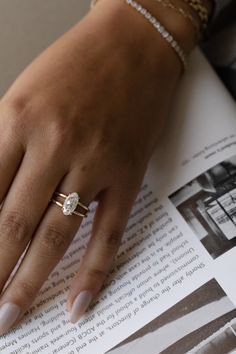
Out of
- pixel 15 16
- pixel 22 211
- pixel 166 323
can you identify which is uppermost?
pixel 15 16

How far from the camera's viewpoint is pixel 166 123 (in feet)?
1.79

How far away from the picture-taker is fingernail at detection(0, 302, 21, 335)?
412 millimetres

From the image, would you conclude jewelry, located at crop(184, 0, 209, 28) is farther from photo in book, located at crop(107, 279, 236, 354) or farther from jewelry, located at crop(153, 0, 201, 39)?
photo in book, located at crop(107, 279, 236, 354)

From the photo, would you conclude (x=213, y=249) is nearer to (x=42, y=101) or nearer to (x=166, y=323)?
(x=166, y=323)

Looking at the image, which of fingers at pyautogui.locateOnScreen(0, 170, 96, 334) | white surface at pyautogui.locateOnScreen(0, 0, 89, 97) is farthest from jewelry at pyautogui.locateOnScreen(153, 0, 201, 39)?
A: fingers at pyautogui.locateOnScreen(0, 170, 96, 334)

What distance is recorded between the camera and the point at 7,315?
1.36 ft

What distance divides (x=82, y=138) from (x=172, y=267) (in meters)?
0.15

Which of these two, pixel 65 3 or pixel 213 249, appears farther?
pixel 65 3

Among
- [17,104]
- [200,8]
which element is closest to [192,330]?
[17,104]

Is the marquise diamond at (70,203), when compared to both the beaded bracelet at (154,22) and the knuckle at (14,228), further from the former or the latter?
the beaded bracelet at (154,22)

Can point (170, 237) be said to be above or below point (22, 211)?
below

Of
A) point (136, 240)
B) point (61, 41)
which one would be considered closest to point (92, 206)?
point (136, 240)

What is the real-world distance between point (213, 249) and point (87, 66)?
0.73 feet

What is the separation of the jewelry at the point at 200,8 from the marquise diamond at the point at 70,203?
276mm
